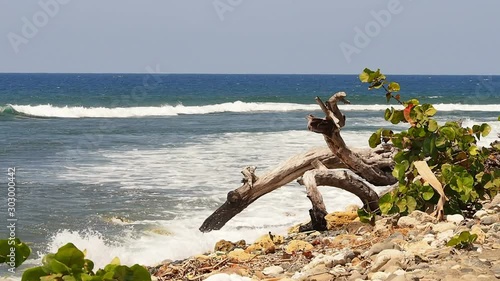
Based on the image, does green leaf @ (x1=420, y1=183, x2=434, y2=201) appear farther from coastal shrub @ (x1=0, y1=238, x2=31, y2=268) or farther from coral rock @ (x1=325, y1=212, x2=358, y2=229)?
coastal shrub @ (x1=0, y1=238, x2=31, y2=268)

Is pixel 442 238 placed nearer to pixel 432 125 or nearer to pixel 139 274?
pixel 432 125

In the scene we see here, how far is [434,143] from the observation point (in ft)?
22.3

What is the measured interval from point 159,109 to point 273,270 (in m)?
37.2

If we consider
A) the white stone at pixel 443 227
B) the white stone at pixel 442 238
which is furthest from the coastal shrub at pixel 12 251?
the white stone at pixel 443 227

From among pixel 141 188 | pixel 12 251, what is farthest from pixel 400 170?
pixel 141 188

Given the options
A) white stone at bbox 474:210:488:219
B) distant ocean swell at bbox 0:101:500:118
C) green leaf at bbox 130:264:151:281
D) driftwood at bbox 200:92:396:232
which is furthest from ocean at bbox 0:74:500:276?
distant ocean swell at bbox 0:101:500:118

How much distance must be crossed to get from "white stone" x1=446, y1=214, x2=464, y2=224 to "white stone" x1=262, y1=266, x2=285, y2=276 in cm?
158

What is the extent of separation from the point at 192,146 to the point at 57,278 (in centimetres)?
1783

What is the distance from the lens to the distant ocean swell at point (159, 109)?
126ft

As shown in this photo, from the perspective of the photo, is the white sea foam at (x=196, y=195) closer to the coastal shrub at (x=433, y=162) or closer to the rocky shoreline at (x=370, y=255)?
the rocky shoreline at (x=370, y=255)

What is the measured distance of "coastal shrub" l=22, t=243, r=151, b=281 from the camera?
217 centimetres

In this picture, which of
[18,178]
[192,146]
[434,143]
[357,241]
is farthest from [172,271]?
[192,146]

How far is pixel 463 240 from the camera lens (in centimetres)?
478

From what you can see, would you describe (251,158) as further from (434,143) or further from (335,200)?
(434,143)
